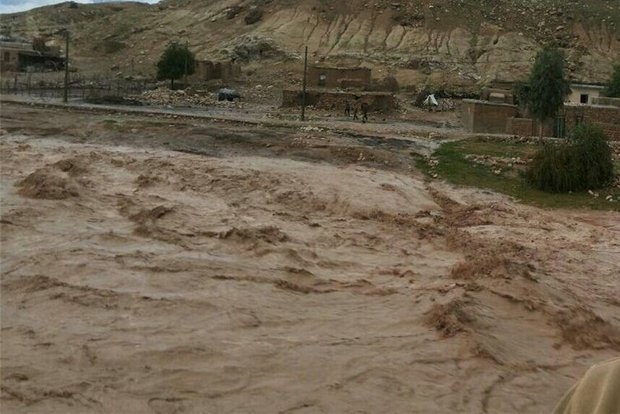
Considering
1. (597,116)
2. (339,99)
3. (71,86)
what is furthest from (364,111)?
(71,86)

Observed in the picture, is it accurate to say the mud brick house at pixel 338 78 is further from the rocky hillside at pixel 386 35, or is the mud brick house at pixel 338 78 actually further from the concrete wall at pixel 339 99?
the rocky hillside at pixel 386 35

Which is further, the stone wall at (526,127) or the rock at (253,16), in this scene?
the rock at (253,16)

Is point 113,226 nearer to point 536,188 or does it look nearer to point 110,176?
point 110,176

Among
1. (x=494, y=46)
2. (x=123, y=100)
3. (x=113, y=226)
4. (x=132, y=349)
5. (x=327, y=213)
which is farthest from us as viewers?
(x=494, y=46)

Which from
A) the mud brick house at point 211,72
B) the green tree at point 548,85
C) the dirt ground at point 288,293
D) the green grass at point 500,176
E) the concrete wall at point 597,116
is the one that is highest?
the mud brick house at point 211,72

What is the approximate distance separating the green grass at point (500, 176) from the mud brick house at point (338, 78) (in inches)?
780

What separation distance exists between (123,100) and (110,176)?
21956mm

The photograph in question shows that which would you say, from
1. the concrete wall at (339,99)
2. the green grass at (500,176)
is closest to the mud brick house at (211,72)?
the concrete wall at (339,99)

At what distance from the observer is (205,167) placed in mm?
18344

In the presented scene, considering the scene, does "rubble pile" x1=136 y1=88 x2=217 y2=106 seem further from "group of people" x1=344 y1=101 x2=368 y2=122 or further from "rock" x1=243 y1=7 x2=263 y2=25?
"rock" x1=243 y1=7 x2=263 y2=25

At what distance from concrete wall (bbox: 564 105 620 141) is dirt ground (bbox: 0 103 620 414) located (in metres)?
11.7

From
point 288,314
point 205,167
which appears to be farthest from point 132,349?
point 205,167

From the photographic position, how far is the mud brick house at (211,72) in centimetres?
5144

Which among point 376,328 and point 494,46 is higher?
point 494,46
